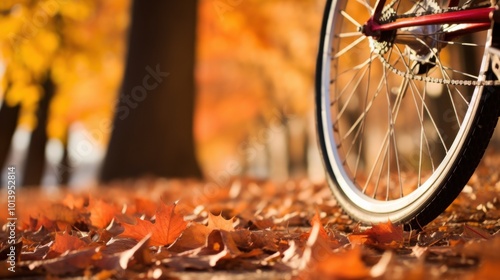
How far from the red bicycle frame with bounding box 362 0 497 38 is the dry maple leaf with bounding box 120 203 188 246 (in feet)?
3.79

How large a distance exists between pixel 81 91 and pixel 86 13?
31.0 feet

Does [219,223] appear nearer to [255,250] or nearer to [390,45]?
[255,250]

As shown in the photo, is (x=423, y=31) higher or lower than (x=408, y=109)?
higher

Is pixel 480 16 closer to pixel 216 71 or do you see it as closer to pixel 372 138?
pixel 216 71

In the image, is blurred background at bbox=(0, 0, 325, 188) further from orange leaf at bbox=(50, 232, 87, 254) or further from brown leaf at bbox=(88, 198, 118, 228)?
orange leaf at bbox=(50, 232, 87, 254)

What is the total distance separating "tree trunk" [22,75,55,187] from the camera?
14.4 meters

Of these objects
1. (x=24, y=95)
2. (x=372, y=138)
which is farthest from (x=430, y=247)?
(x=372, y=138)

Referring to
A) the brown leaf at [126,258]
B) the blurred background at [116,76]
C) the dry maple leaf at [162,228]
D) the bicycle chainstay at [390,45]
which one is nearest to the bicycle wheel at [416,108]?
the bicycle chainstay at [390,45]

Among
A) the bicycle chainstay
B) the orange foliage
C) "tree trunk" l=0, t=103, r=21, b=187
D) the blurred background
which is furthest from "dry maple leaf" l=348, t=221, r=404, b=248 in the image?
"tree trunk" l=0, t=103, r=21, b=187

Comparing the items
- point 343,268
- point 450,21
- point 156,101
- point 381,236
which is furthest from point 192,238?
point 156,101

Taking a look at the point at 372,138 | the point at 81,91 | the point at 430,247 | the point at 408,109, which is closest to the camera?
the point at 430,247

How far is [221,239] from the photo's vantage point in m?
2.16

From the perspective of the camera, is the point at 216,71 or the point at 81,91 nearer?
the point at 81,91

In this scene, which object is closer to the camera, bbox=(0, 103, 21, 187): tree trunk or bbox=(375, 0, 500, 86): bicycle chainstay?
bbox=(375, 0, 500, 86): bicycle chainstay
